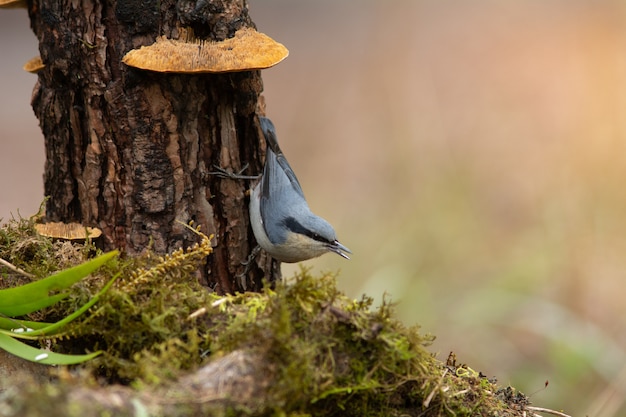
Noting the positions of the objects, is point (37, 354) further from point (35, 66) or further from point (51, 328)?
point (35, 66)

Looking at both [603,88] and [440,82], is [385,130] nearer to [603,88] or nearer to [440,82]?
[603,88]

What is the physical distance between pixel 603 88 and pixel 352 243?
257cm

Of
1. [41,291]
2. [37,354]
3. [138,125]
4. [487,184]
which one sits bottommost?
[487,184]

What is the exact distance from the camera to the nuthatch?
3477 mm

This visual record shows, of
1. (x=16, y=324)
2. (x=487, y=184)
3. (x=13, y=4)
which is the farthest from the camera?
(x=487, y=184)

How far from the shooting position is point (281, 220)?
3.54m

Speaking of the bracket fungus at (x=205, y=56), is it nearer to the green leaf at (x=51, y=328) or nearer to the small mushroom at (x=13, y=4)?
the small mushroom at (x=13, y=4)

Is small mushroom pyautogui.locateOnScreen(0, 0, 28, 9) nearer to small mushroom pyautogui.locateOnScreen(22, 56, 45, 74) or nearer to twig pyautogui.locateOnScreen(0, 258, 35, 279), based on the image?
small mushroom pyautogui.locateOnScreen(22, 56, 45, 74)

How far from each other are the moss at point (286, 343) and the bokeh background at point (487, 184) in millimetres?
1844

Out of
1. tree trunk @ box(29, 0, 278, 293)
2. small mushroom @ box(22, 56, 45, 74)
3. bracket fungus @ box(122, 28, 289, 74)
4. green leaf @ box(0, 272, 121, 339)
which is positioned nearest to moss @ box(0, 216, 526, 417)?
green leaf @ box(0, 272, 121, 339)

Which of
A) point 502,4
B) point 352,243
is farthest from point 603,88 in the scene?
point 502,4

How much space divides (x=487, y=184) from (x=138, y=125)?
5.38 m

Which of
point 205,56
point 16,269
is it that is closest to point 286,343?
point 16,269

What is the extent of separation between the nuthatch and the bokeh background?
817 millimetres
